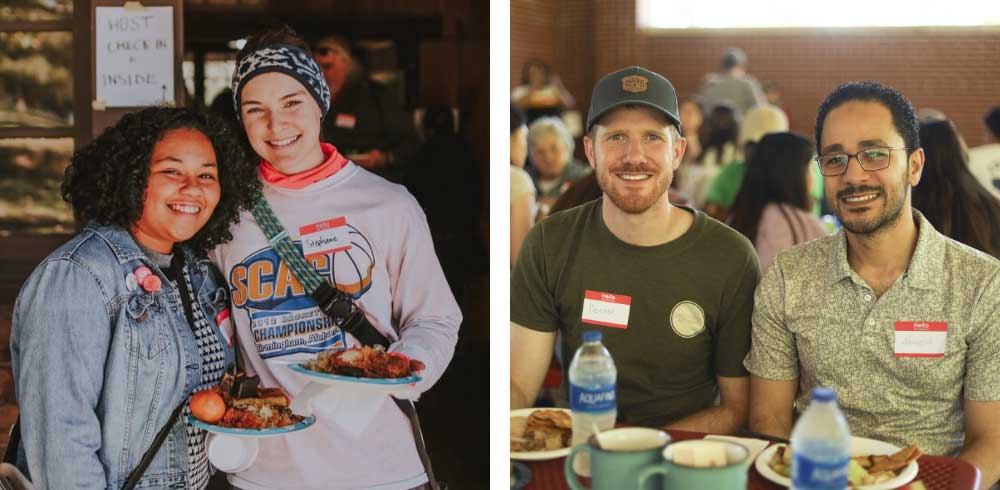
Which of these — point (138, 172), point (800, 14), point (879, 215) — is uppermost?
point (800, 14)

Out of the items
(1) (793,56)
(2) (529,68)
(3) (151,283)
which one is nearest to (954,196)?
(3) (151,283)

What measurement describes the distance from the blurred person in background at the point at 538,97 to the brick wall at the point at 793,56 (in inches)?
6.4

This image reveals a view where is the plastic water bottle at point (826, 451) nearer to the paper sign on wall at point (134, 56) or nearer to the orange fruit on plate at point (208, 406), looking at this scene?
the orange fruit on plate at point (208, 406)

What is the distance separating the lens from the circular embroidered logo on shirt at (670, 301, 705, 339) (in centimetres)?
227

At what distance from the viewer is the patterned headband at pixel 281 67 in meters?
2.17

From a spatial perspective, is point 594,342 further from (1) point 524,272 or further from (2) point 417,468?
(2) point 417,468

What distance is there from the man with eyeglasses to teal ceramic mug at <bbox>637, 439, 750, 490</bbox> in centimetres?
57

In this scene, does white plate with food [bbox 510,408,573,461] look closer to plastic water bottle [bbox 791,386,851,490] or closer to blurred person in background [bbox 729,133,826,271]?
plastic water bottle [bbox 791,386,851,490]

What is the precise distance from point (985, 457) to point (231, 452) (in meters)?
1.75

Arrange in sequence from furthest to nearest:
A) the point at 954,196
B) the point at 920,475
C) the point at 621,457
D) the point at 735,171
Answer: the point at 735,171
the point at 954,196
the point at 920,475
the point at 621,457

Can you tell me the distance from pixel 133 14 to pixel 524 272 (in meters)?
1.18

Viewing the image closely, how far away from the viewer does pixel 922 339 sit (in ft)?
6.77

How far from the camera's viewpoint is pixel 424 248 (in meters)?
2.27

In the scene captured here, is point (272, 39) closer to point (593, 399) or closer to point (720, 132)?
point (593, 399)
